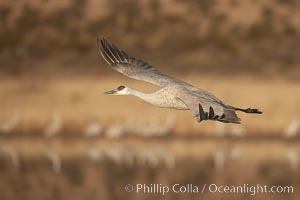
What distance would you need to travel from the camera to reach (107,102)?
37531mm

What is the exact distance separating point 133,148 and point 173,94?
17.1 metres

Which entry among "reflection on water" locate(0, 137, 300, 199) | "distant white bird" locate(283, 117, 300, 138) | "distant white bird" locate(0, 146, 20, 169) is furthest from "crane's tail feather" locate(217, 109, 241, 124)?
"distant white bird" locate(283, 117, 300, 138)

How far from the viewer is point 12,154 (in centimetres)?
Answer: 3128

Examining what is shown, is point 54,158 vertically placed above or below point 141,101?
below

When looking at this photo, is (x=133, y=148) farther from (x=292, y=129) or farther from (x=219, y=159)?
(x=219, y=159)

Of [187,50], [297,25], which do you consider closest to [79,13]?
[187,50]

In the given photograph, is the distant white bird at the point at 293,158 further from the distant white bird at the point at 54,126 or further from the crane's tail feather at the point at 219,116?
the crane's tail feather at the point at 219,116

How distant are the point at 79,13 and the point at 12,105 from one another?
7.92 meters

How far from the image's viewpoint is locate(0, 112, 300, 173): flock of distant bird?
3011 centimetres

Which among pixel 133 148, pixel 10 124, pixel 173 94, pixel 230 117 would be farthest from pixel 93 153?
pixel 230 117

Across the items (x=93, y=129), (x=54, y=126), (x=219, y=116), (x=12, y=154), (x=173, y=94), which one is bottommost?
(x=219, y=116)

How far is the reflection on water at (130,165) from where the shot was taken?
24.6 meters

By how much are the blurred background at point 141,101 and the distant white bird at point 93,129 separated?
42 millimetres

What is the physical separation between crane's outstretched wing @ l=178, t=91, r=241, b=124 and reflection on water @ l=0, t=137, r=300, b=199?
6.02 m
